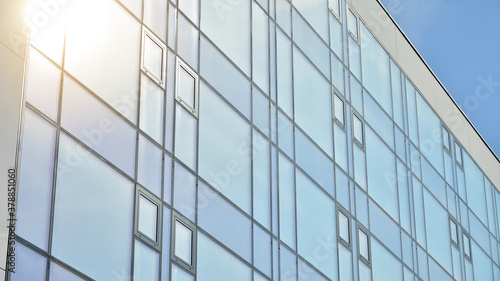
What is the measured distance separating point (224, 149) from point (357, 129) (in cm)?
829

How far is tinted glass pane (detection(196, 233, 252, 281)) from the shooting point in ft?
58.7

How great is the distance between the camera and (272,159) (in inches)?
846

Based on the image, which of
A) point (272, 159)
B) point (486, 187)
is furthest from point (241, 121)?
point (486, 187)

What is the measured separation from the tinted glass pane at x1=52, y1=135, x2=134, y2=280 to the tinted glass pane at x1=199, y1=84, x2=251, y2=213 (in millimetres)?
2983

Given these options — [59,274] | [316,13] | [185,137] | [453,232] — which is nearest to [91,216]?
[59,274]

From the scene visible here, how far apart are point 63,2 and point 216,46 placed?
5.11 metres

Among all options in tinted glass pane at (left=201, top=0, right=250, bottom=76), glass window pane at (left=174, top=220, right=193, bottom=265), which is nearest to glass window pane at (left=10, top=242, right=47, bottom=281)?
glass window pane at (left=174, top=220, right=193, bottom=265)

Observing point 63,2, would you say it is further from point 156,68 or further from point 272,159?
point 272,159

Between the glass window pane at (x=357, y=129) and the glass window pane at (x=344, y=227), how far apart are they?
2.82 metres

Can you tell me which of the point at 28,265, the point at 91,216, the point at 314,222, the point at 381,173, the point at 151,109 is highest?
the point at 381,173

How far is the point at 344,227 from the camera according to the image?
2455 cm

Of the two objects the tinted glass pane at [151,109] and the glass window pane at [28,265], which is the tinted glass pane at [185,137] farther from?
the glass window pane at [28,265]

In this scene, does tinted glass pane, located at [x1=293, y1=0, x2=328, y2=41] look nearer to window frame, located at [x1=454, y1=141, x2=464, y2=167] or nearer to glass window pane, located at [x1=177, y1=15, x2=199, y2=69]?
glass window pane, located at [x1=177, y1=15, x2=199, y2=69]

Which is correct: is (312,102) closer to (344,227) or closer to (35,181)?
(344,227)
